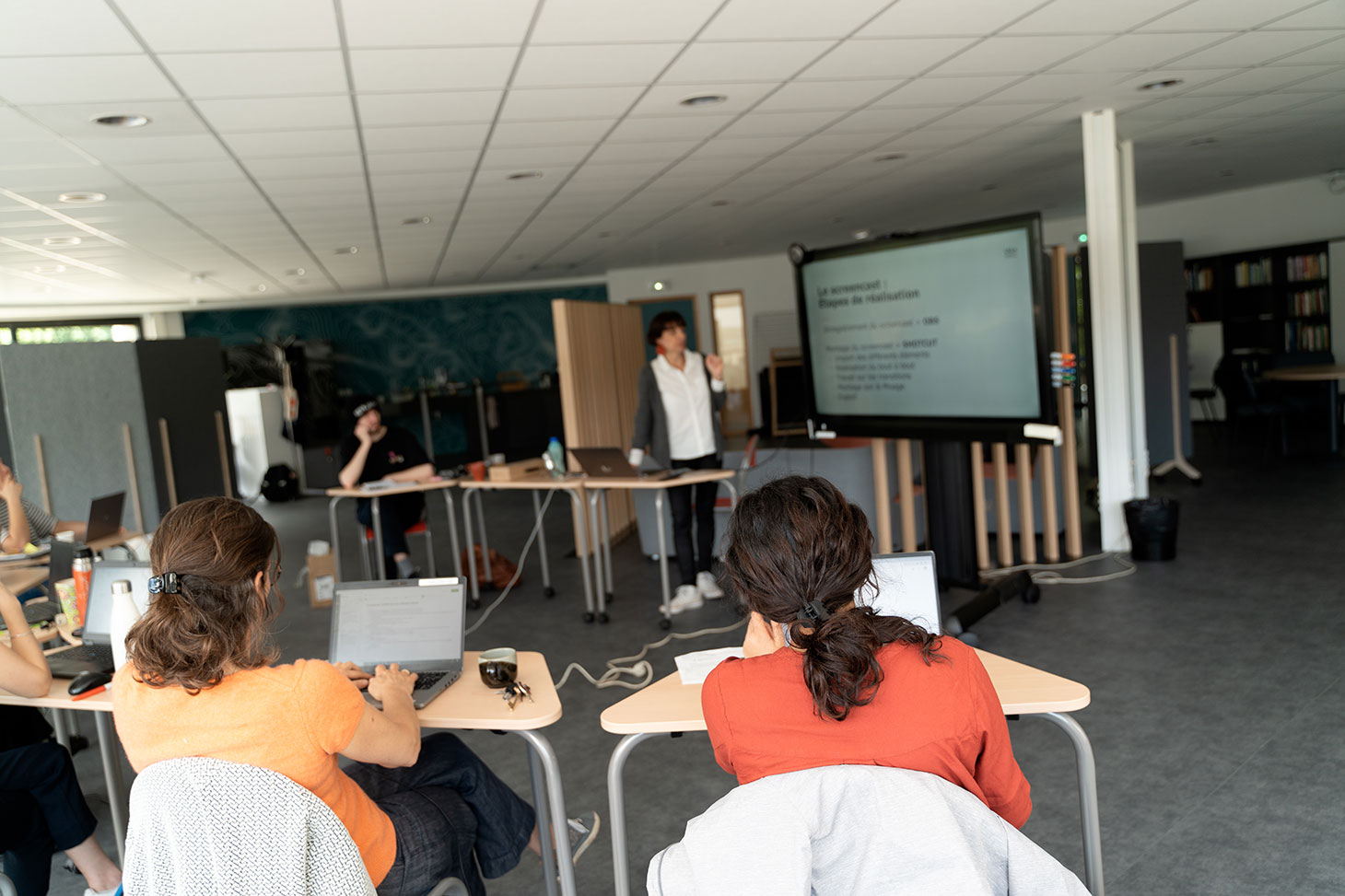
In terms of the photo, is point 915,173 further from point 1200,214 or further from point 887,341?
point 1200,214

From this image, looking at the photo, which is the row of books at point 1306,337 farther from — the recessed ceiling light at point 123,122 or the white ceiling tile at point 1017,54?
the recessed ceiling light at point 123,122

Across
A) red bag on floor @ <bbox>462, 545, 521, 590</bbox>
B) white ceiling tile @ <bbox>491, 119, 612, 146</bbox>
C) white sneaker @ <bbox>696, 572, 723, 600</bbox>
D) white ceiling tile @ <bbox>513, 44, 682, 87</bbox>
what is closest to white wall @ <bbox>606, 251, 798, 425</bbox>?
red bag on floor @ <bbox>462, 545, 521, 590</bbox>

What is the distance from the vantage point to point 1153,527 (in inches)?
210

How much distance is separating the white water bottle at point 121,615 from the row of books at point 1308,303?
425 inches

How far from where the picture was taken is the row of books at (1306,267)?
9.33 m

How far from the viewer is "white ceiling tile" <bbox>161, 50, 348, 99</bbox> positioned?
3.19 metres

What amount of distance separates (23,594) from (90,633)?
178 cm

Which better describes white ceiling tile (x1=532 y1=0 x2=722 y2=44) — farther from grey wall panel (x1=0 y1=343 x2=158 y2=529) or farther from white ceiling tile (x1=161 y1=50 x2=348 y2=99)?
grey wall panel (x1=0 y1=343 x2=158 y2=529)

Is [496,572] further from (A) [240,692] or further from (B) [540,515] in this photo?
(A) [240,692]

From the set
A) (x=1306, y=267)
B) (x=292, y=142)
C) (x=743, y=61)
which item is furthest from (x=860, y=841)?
(x=1306, y=267)

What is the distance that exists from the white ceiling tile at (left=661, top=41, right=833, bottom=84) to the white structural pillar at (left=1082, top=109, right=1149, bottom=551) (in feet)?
7.38

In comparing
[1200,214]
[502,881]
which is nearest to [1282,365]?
[1200,214]

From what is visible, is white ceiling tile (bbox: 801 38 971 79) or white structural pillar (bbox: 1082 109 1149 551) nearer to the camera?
white ceiling tile (bbox: 801 38 971 79)

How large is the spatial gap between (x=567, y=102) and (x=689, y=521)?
234 centimetres
